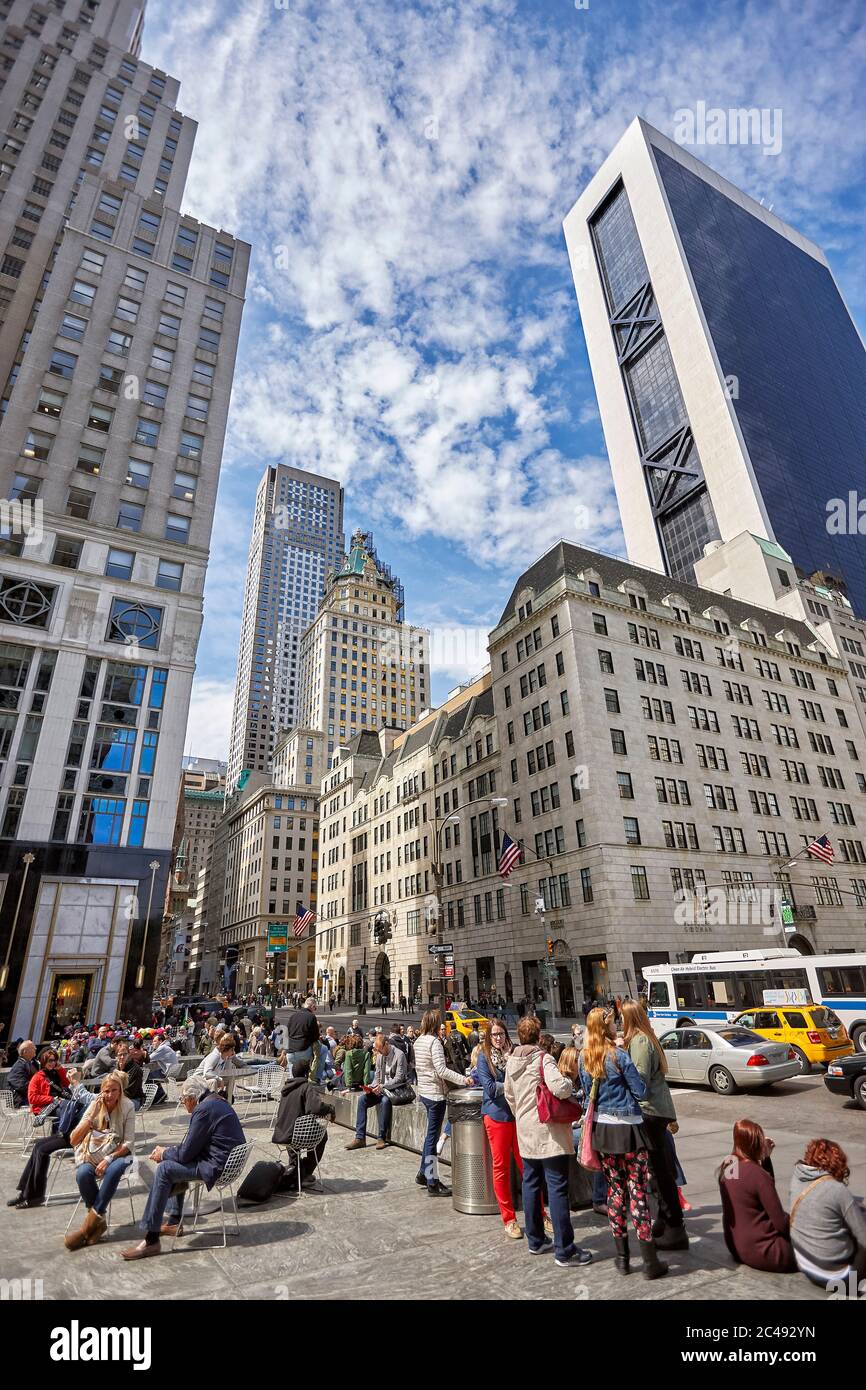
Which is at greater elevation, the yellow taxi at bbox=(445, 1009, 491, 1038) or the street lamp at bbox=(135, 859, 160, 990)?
the street lamp at bbox=(135, 859, 160, 990)

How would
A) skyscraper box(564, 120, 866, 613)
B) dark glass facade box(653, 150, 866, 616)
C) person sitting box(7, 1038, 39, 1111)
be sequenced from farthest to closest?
skyscraper box(564, 120, 866, 613)
dark glass facade box(653, 150, 866, 616)
person sitting box(7, 1038, 39, 1111)

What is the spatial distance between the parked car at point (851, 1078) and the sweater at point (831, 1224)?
10.5m

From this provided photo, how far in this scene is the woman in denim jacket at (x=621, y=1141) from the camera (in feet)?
18.6

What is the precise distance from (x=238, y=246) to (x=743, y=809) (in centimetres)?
6050

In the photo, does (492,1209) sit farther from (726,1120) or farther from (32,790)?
(32,790)

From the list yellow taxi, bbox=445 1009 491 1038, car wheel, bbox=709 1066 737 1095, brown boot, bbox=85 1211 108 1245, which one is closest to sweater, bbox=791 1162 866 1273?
brown boot, bbox=85 1211 108 1245

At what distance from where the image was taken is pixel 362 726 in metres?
122

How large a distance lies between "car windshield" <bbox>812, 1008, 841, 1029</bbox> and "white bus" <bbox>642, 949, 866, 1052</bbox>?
1094mm

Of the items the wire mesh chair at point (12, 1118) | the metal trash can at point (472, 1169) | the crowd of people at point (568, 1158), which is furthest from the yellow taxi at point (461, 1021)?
the metal trash can at point (472, 1169)

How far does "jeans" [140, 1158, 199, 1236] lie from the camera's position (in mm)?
6742

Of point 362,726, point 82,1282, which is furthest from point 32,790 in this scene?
point 362,726

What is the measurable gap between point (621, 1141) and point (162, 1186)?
185 inches

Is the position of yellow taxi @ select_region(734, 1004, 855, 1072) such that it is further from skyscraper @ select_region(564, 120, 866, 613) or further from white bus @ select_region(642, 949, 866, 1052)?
skyscraper @ select_region(564, 120, 866, 613)

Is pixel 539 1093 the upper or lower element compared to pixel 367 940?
lower
